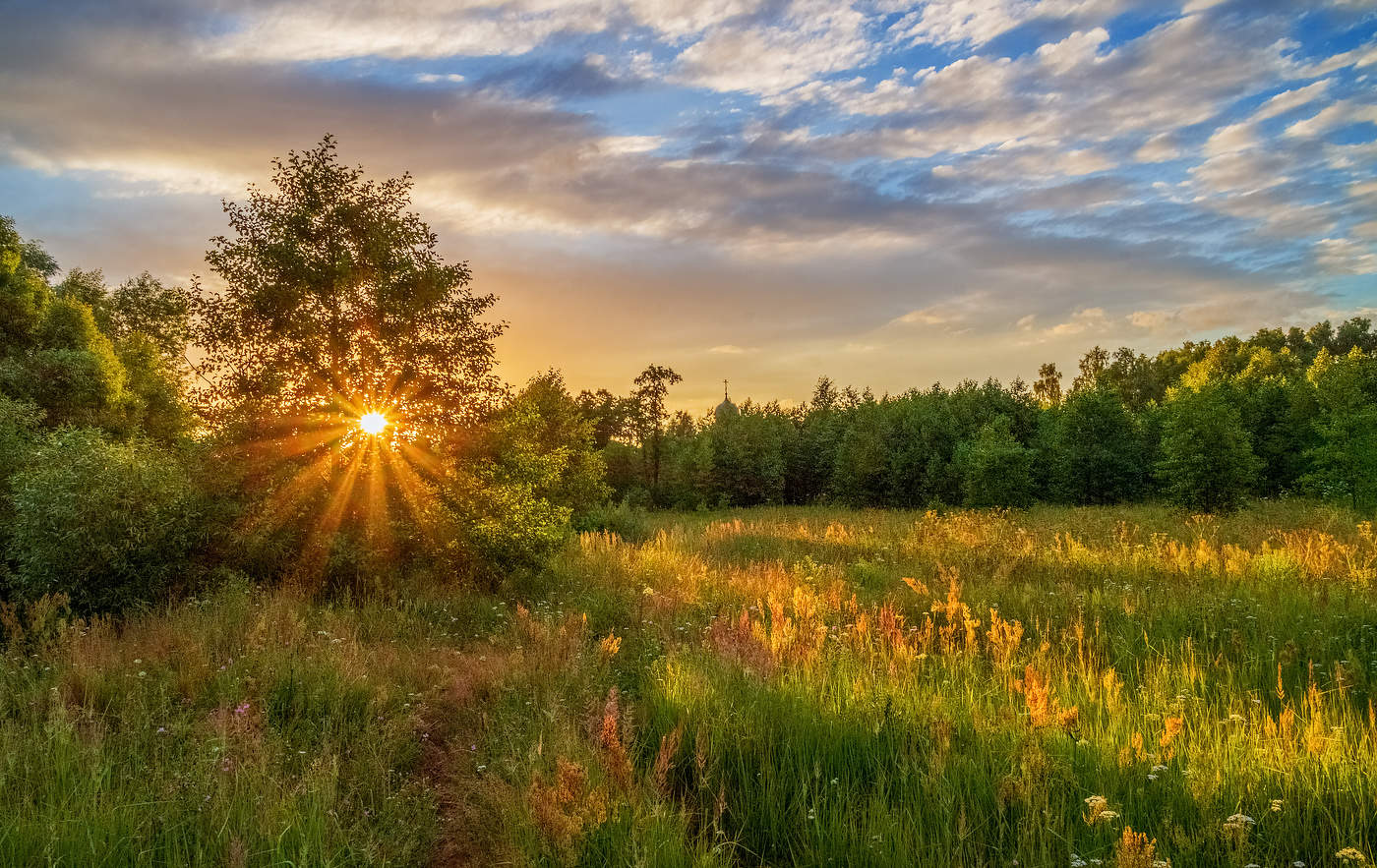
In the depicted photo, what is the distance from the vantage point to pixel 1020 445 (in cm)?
3025

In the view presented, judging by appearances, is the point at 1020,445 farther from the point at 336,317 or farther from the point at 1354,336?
the point at 1354,336

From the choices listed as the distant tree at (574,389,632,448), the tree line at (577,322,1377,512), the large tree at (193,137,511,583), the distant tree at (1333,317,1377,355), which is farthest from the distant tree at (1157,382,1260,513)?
the distant tree at (1333,317,1377,355)

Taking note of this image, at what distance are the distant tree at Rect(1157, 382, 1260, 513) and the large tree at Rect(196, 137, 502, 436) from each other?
67.2ft

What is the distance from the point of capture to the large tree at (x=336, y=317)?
12961mm

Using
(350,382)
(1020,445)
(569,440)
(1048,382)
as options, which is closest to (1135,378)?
(1048,382)

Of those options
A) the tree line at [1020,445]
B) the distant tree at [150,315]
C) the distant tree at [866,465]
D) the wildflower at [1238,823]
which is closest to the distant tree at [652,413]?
the tree line at [1020,445]

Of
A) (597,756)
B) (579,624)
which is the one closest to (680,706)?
(597,756)

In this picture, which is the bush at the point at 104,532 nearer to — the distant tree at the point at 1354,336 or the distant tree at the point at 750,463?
the distant tree at the point at 750,463

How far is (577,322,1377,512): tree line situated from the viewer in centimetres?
2057

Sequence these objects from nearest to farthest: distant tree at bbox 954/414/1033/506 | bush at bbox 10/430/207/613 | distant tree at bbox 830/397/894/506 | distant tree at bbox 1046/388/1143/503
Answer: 1. bush at bbox 10/430/207/613
2. distant tree at bbox 954/414/1033/506
3. distant tree at bbox 1046/388/1143/503
4. distant tree at bbox 830/397/894/506

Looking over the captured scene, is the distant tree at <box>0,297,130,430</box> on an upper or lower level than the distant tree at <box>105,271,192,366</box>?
lower

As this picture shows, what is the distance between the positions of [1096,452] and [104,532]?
38.2 m

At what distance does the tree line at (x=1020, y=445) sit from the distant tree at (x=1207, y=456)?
4cm

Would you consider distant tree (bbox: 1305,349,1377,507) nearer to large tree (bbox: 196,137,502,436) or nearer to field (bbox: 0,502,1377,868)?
field (bbox: 0,502,1377,868)
